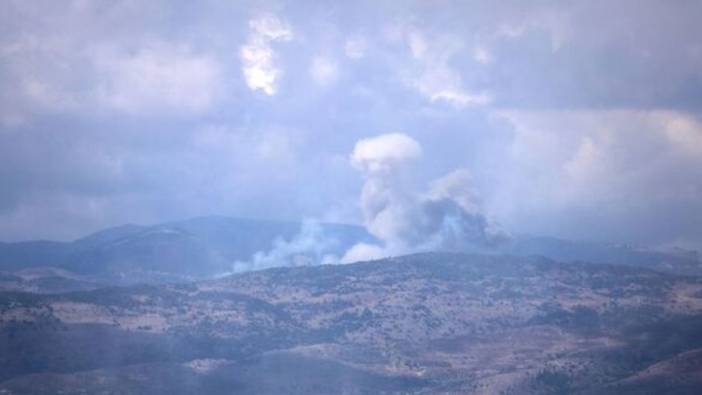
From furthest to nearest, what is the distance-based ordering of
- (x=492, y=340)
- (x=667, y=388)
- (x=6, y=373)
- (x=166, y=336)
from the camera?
1. (x=492, y=340)
2. (x=166, y=336)
3. (x=6, y=373)
4. (x=667, y=388)

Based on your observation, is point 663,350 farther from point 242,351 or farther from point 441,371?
point 242,351

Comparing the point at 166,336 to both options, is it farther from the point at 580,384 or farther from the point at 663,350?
the point at 663,350

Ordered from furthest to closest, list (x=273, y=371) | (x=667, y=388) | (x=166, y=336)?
(x=166, y=336), (x=273, y=371), (x=667, y=388)

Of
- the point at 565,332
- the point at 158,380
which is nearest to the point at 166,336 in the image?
the point at 158,380

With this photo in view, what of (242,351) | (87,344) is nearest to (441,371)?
(242,351)

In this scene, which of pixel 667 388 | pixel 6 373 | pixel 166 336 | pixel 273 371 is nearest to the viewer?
pixel 667 388

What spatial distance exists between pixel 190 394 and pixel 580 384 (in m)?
69.0

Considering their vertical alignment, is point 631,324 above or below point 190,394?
above

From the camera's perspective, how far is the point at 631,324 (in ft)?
618

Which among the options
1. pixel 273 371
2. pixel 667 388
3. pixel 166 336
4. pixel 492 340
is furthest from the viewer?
pixel 492 340

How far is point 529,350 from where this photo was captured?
172 meters

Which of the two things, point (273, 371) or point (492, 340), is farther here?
point (492, 340)

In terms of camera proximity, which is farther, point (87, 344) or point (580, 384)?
point (87, 344)

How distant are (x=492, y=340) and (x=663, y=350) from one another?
4401 cm
